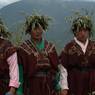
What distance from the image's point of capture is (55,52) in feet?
32.7

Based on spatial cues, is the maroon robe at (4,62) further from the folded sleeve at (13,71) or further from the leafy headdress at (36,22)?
the leafy headdress at (36,22)

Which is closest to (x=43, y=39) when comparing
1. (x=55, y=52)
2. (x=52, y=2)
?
(x=55, y=52)

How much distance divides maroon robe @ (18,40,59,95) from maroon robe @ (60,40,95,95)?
51 cm

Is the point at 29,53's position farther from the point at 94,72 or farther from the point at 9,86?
the point at 94,72

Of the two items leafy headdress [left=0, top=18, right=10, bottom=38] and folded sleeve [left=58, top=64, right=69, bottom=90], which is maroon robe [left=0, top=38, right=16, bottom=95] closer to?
leafy headdress [left=0, top=18, right=10, bottom=38]

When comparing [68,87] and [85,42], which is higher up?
[85,42]

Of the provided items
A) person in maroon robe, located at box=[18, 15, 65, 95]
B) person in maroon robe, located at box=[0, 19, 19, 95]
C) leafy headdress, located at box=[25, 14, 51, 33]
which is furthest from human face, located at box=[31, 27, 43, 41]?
person in maroon robe, located at box=[0, 19, 19, 95]

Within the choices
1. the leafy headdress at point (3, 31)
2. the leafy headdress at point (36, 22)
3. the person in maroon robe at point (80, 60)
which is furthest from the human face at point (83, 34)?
the leafy headdress at point (3, 31)

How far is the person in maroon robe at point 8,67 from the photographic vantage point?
9.41 m

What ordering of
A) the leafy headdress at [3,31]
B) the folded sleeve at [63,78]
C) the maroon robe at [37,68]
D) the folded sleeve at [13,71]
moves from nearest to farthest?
the folded sleeve at [13,71], the maroon robe at [37,68], the leafy headdress at [3,31], the folded sleeve at [63,78]

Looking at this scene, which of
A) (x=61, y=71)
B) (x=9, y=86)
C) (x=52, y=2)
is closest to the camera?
(x=9, y=86)

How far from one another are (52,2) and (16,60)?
190 metres

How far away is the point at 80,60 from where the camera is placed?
1033cm

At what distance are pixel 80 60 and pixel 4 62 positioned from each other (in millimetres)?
1534
